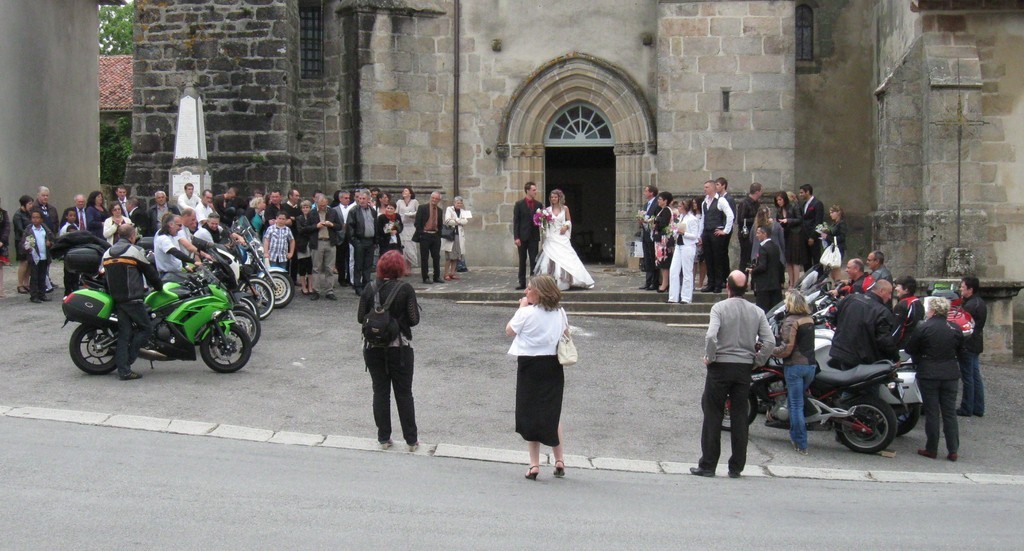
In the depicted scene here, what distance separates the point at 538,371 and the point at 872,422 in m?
3.79

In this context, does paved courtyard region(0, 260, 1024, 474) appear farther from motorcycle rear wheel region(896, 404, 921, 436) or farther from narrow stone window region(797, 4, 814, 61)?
narrow stone window region(797, 4, 814, 61)

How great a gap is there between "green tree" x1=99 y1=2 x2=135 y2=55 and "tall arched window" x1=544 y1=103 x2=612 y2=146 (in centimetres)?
4390

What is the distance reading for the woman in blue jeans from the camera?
1118 cm

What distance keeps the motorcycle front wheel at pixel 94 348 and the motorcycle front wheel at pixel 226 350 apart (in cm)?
91

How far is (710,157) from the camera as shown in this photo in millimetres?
22062

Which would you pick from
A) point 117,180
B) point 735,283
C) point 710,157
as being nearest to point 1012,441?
point 735,283

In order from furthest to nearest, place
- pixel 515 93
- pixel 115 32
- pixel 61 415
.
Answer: pixel 115 32 < pixel 515 93 < pixel 61 415

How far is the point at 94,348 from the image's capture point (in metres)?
12.8

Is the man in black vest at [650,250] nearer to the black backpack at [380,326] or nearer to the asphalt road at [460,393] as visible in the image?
the asphalt road at [460,393]

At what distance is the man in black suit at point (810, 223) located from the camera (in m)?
18.2

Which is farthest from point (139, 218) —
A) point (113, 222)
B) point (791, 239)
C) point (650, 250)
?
point (791, 239)

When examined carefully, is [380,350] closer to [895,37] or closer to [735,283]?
[735,283]

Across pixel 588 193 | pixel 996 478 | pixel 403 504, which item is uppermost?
pixel 588 193

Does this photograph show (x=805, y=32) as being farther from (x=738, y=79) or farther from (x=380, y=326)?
(x=380, y=326)
